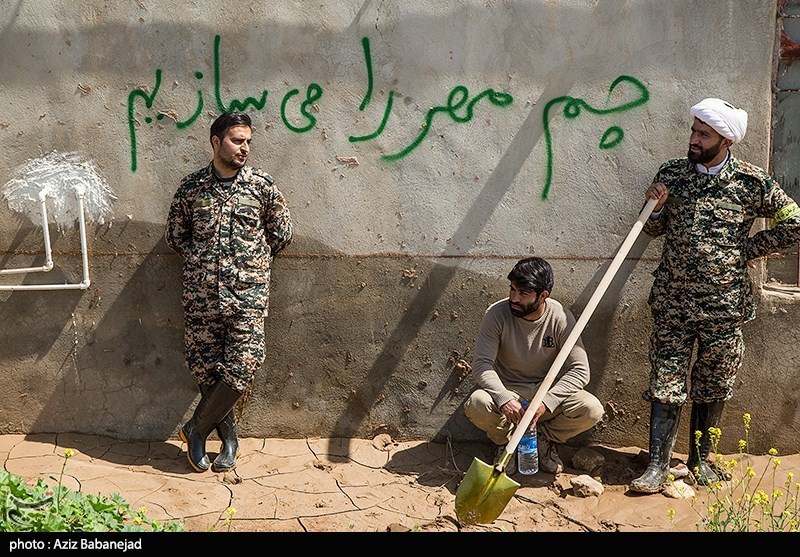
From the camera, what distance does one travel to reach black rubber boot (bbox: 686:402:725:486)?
194 inches

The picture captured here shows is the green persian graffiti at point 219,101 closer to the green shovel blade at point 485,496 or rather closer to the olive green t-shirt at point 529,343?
the olive green t-shirt at point 529,343

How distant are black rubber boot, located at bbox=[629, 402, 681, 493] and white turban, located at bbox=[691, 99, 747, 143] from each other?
4.61ft

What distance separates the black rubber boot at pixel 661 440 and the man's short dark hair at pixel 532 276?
85cm

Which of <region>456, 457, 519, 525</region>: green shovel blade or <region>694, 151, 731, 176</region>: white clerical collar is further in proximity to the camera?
<region>694, 151, 731, 176</region>: white clerical collar

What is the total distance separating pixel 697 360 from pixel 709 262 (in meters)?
0.53

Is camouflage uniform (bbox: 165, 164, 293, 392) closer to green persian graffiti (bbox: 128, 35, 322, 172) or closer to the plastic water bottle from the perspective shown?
green persian graffiti (bbox: 128, 35, 322, 172)

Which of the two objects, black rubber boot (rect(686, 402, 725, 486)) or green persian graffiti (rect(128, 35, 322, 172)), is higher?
green persian graffiti (rect(128, 35, 322, 172))

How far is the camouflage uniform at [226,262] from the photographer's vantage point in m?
4.87

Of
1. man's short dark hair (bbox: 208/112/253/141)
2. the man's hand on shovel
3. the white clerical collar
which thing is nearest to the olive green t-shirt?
the man's hand on shovel

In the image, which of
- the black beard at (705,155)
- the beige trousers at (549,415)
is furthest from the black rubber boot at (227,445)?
the black beard at (705,155)

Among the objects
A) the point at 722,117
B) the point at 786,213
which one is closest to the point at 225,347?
the point at 722,117

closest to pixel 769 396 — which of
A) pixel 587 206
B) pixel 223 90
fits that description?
pixel 587 206

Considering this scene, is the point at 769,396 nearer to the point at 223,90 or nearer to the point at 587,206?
the point at 587,206

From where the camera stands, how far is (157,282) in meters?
5.28
